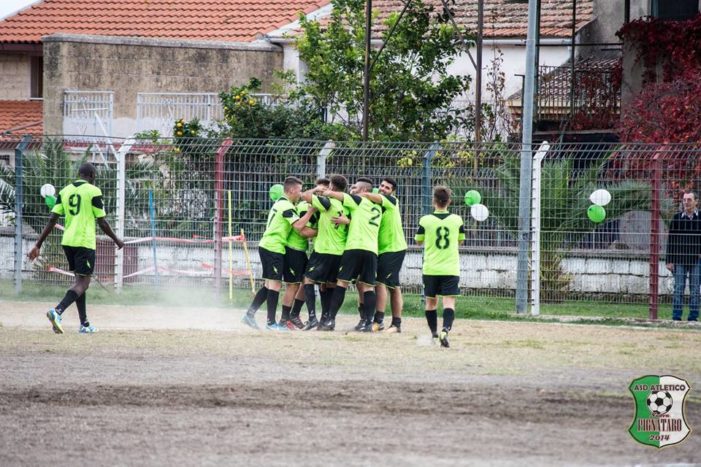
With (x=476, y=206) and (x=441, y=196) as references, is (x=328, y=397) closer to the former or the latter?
(x=441, y=196)

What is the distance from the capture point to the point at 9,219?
21.9m

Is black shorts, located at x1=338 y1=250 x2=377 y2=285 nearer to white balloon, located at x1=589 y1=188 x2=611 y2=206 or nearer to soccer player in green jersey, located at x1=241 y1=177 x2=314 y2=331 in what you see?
soccer player in green jersey, located at x1=241 y1=177 x2=314 y2=331

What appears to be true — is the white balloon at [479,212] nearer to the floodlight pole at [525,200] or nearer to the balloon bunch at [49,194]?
the floodlight pole at [525,200]

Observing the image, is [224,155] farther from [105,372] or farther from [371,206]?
[105,372]

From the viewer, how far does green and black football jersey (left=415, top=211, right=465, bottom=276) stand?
46.2ft

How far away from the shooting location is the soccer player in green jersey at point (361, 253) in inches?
614

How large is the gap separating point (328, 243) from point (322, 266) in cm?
29

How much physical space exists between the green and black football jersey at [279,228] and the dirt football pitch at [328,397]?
1.09 metres

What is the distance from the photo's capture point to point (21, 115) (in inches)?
1383

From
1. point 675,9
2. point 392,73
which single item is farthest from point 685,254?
point 392,73

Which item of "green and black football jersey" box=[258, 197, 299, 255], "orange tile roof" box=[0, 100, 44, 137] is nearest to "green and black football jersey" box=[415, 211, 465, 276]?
"green and black football jersey" box=[258, 197, 299, 255]

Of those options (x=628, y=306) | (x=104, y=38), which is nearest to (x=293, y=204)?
(x=628, y=306)

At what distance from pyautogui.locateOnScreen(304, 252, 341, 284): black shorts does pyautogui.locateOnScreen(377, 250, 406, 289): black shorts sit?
528mm

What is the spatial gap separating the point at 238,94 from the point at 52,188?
702 cm
